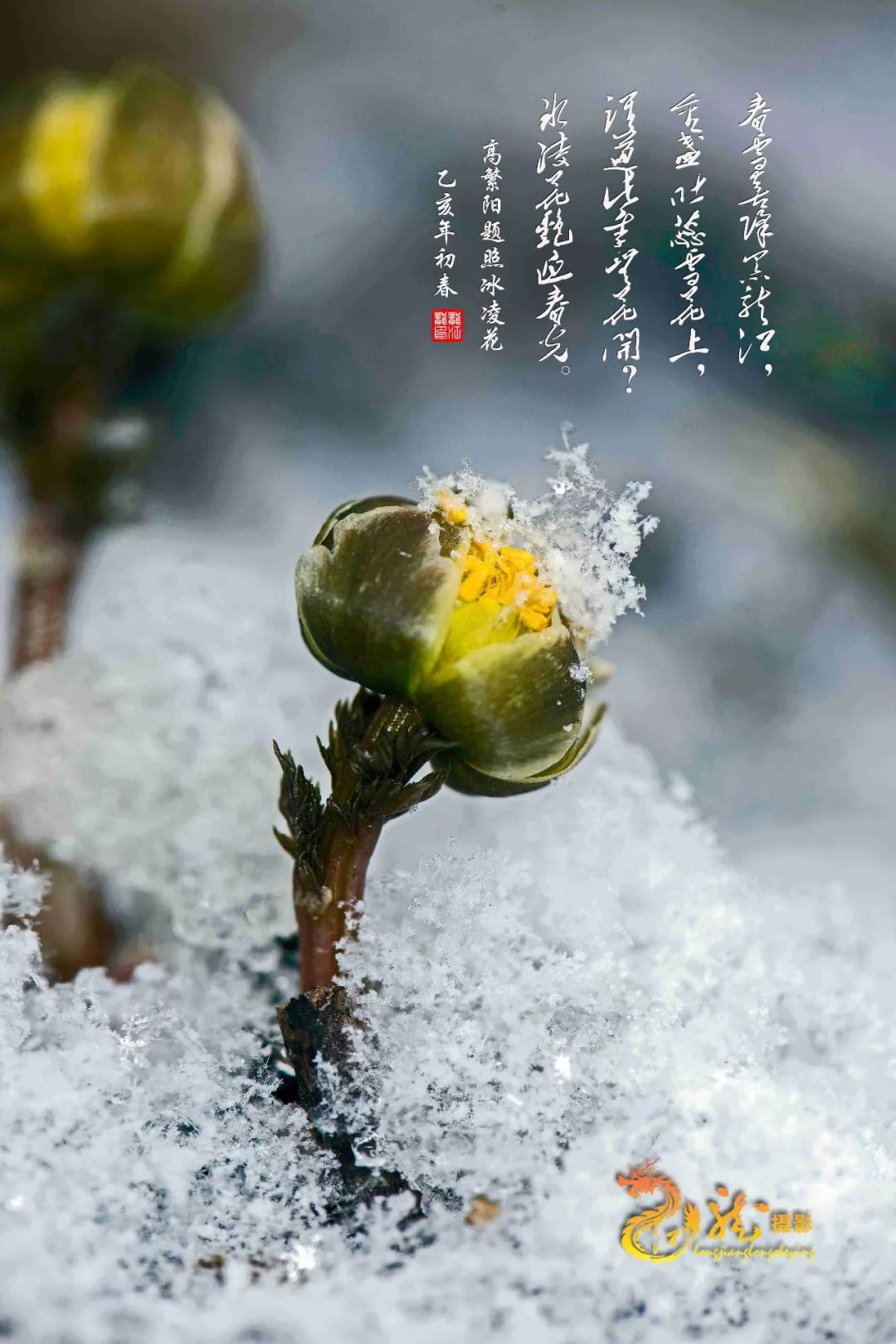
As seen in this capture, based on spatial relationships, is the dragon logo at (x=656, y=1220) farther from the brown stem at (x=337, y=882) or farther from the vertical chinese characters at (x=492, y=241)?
the vertical chinese characters at (x=492, y=241)

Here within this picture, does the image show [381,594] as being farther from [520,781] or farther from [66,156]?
[66,156]

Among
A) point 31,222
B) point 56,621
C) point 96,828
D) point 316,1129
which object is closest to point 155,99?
point 31,222

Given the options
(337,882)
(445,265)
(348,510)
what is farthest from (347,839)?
(445,265)

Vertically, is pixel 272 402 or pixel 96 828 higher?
pixel 272 402

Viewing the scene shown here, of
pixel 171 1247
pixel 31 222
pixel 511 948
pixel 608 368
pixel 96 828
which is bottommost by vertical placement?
pixel 171 1247

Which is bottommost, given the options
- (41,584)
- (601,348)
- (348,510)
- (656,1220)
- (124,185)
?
(656,1220)

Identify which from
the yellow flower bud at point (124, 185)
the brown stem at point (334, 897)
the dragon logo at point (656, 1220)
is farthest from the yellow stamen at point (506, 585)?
the yellow flower bud at point (124, 185)

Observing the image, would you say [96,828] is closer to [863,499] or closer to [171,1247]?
[171,1247]
